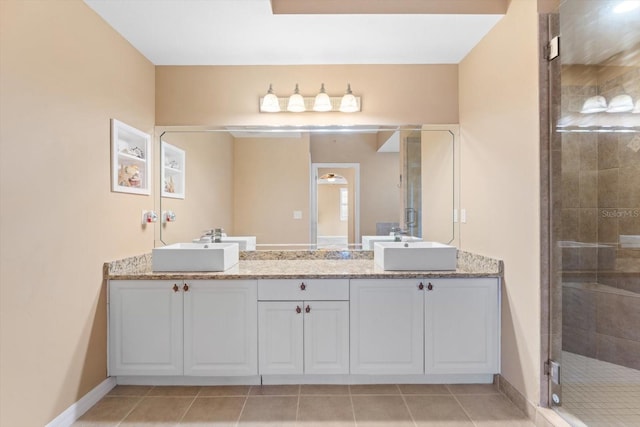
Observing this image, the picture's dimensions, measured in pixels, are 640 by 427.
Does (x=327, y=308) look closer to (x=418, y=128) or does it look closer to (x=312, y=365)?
(x=312, y=365)

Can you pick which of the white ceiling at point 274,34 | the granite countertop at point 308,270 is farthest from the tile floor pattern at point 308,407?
the white ceiling at point 274,34

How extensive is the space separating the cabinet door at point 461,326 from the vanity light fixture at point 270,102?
1.75 meters

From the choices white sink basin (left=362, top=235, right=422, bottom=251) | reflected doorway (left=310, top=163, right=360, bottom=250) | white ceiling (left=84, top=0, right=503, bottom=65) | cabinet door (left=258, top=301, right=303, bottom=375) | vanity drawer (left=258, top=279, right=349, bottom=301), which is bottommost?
cabinet door (left=258, top=301, right=303, bottom=375)

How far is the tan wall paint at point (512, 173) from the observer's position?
1.94 meters

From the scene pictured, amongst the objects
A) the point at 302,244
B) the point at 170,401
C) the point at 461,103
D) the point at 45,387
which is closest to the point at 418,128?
the point at 461,103

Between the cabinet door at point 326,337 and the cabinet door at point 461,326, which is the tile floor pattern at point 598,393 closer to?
the cabinet door at point 461,326

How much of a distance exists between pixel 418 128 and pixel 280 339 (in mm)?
1940

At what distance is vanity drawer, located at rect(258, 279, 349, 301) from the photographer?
231 centimetres

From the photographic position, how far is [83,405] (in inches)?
80.8

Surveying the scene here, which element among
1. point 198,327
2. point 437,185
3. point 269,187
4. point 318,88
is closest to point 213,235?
point 269,187

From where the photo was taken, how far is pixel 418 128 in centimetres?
284

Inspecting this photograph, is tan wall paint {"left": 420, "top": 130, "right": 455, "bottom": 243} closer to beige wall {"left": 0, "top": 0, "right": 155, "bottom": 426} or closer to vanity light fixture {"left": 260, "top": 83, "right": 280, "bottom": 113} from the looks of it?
vanity light fixture {"left": 260, "top": 83, "right": 280, "bottom": 113}

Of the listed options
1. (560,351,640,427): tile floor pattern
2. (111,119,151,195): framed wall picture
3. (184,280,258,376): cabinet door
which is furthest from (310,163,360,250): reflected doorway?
(560,351,640,427): tile floor pattern

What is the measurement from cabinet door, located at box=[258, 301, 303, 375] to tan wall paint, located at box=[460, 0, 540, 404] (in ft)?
4.42
